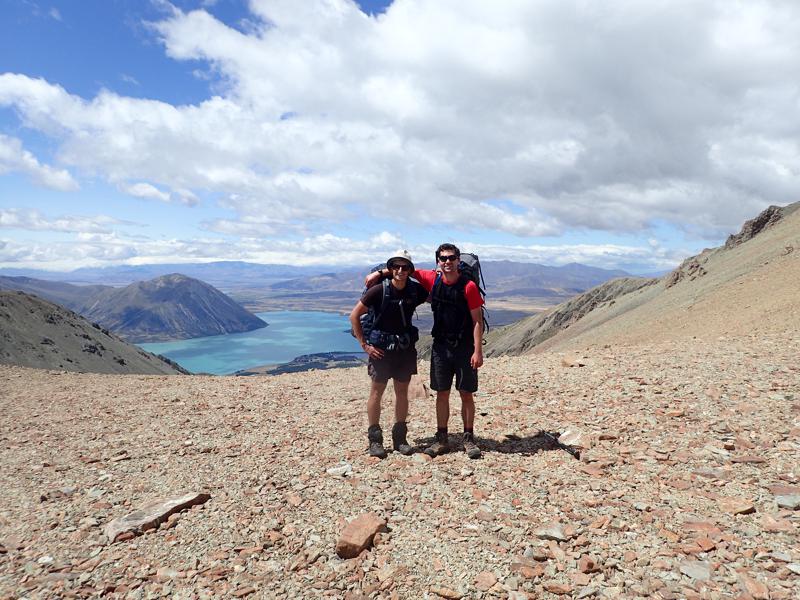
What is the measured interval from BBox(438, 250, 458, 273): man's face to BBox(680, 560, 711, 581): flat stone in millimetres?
4349

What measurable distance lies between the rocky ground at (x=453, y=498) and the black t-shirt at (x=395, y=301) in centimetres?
207

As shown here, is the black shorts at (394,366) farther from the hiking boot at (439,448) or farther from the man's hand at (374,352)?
the hiking boot at (439,448)

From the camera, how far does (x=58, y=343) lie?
67875 millimetres

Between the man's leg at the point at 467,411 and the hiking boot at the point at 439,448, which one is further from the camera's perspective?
the man's leg at the point at 467,411

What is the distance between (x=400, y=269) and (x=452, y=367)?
1.73m

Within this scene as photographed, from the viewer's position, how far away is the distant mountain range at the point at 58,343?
191 feet

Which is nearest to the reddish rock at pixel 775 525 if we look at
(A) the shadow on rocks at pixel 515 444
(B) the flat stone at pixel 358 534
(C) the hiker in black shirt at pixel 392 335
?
(A) the shadow on rocks at pixel 515 444

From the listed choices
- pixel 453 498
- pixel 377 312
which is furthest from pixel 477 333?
pixel 453 498

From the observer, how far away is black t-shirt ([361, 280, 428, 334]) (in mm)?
7039

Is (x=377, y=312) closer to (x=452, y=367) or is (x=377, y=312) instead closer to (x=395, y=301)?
(x=395, y=301)

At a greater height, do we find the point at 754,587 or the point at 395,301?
the point at 395,301

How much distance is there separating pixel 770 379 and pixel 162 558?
10587 millimetres

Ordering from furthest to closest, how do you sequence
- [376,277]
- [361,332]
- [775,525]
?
[361,332] → [376,277] → [775,525]

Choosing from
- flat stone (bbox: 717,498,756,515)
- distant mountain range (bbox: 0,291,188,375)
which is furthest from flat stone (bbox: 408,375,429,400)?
distant mountain range (bbox: 0,291,188,375)
